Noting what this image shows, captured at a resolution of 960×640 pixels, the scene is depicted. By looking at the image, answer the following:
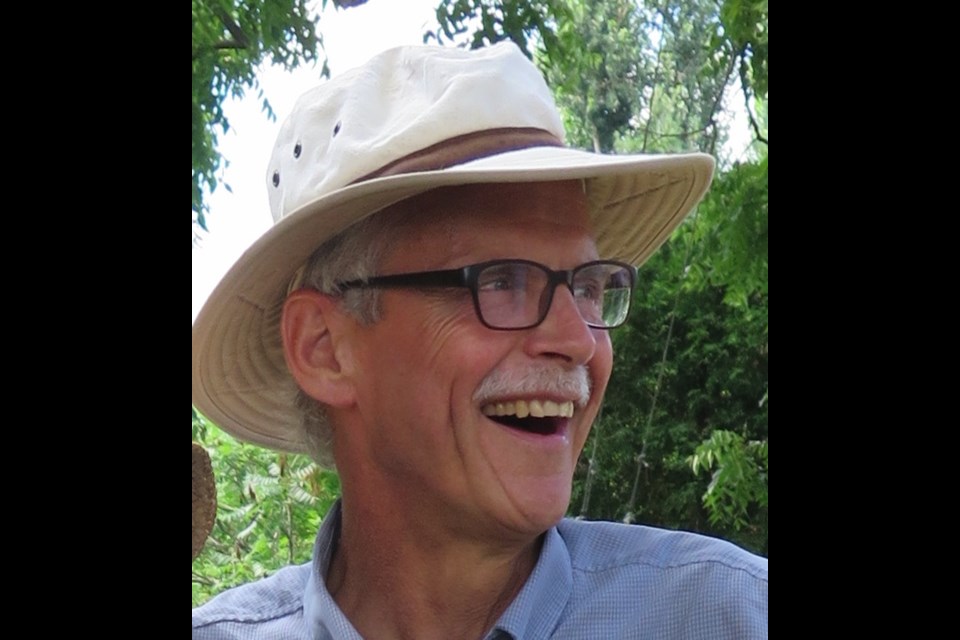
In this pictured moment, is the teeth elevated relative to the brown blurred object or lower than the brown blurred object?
elevated

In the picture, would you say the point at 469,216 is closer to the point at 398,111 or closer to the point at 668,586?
the point at 398,111

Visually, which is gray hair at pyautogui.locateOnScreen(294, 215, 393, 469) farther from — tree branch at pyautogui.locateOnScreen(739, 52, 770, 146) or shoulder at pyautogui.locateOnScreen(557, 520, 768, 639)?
tree branch at pyautogui.locateOnScreen(739, 52, 770, 146)

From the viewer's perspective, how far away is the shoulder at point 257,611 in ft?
3.17

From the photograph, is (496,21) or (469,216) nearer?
(469,216)

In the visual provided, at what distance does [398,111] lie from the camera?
929mm

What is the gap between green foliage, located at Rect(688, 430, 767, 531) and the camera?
2.44 meters

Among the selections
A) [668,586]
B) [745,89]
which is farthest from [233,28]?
[668,586]

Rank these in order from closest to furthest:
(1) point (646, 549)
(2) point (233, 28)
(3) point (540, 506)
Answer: (3) point (540, 506) < (1) point (646, 549) < (2) point (233, 28)

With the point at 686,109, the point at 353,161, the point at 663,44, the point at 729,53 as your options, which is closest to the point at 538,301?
the point at 353,161

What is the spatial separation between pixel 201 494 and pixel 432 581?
214 millimetres

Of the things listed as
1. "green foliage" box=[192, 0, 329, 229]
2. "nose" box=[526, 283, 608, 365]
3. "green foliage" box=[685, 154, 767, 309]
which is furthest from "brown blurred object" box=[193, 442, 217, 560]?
"green foliage" box=[685, 154, 767, 309]

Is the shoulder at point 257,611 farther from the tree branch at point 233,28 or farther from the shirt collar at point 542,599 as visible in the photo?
the tree branch at point 233,28
